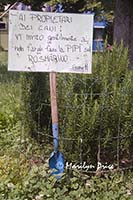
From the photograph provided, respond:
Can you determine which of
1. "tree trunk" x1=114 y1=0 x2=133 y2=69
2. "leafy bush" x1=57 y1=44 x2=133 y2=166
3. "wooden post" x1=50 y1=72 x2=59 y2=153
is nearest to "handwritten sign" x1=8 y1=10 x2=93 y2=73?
"wooden post" x1=50 y1=72 x2=59 y2=153

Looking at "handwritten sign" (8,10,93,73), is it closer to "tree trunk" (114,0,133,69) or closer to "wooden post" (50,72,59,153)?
"wooden post" (50,72,59,153)

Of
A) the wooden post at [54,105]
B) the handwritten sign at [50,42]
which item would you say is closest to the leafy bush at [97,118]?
the wooden post at [54,105]

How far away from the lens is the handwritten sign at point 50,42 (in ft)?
13.6

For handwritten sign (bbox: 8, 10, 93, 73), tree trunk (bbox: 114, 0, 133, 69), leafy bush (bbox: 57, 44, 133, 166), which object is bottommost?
leafy bush (bbox: 57, 44, 133, 166)

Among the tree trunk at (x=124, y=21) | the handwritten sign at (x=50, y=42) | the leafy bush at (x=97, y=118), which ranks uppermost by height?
the tree trunk at (x=124, y=21)

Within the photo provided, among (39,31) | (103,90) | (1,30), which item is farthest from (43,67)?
(1,30)

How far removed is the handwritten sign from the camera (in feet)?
13.6

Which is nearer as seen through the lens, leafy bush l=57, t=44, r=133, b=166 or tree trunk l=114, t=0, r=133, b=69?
leafy bush l=57, t=44, r=133, b=166

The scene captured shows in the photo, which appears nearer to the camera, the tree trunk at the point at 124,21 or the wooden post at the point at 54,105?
the wooden post at the point at 54,105

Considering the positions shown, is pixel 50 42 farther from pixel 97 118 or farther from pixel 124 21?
pixel 124 21

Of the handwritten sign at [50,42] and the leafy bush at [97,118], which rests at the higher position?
the handwritten sign at [50,42]

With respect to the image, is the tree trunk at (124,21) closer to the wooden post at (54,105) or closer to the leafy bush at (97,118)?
the leafy bush at (97,118)

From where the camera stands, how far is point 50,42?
4.18 meters

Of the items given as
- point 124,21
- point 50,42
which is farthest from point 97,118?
point 124,21
